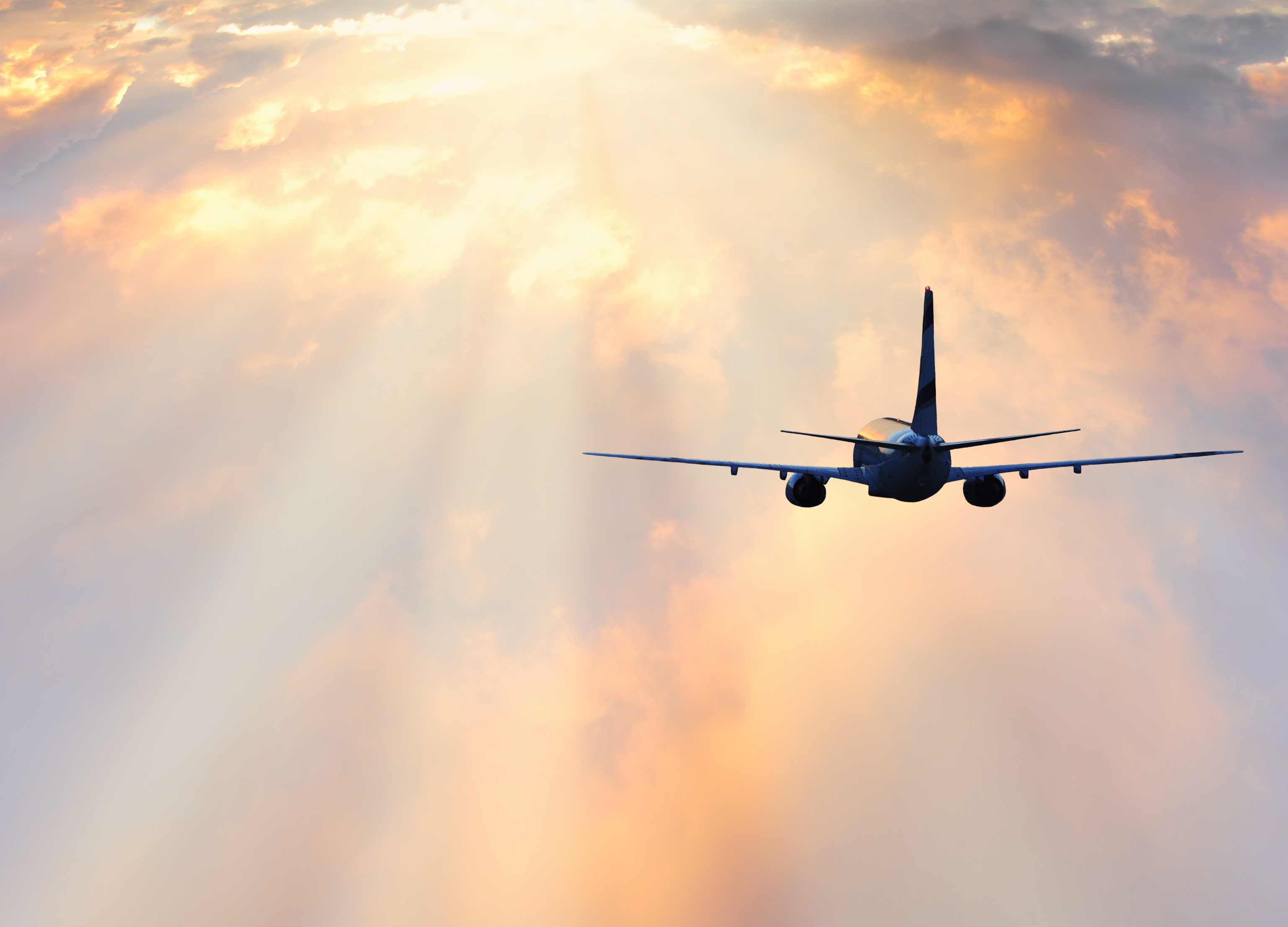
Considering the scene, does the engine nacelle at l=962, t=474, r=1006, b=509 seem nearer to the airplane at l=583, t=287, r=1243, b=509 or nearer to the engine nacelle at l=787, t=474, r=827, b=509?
the airplane at l=583, t=287, r=1243, b=509

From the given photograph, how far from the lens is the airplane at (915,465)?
5922cm

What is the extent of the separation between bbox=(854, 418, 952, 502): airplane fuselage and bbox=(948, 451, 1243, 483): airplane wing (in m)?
2.25

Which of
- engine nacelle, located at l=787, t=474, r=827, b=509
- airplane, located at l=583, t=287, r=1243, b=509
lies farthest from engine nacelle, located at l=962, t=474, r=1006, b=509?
engine nacelle, located at l=787, t=474, r=827, b=509

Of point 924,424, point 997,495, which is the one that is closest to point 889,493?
point 924,424

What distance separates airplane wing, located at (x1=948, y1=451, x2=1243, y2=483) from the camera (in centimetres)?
5816

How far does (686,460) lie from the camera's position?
64938 mm

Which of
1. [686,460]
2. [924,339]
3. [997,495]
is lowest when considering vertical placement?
[997,495]

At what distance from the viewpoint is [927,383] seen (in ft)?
209

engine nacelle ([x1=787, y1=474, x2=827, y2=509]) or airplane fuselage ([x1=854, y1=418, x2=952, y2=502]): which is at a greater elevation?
airplane fuselage ([x1=854, y1=418, x2=952, y2=502])

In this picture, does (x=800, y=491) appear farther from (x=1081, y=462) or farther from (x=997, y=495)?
(x=1081, y=462)

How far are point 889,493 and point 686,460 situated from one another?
17670 millimetres

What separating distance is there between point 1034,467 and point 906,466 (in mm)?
12699

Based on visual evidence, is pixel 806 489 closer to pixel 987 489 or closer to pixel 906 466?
pixel 906 466

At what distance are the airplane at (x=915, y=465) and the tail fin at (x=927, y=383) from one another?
0.05 meters
